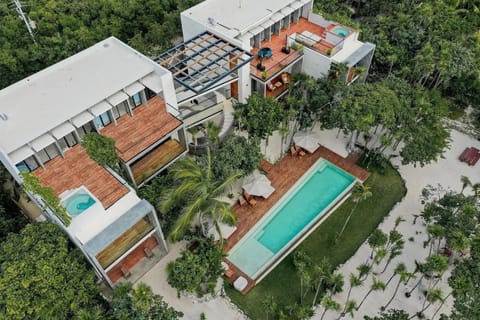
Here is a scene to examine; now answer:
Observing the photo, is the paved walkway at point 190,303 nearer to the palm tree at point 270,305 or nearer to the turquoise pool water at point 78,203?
the palm tree at point 270,305

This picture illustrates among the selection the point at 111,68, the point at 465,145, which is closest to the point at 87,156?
the point at 111,68

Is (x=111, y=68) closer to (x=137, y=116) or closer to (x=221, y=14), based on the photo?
(x=137, y=116)

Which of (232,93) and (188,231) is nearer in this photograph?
(188,231)

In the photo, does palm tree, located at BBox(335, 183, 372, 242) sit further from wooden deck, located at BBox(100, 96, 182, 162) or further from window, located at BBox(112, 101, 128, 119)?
window, located at BBox(112, 101, 128, 119)

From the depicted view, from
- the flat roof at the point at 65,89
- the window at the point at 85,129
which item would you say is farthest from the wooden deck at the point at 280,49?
the window at the point at 85,129

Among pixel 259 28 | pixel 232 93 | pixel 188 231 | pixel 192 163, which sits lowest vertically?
pixel 188 231

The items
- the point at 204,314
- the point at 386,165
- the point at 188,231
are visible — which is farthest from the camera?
the point at 386,165
